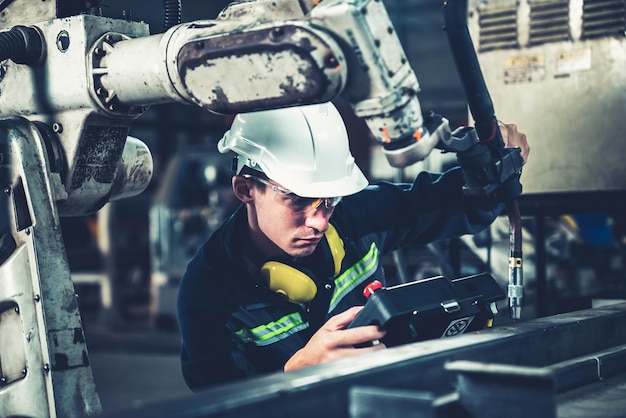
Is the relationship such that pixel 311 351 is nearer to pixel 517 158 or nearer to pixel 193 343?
pixel 193 343

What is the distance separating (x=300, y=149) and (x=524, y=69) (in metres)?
1.01

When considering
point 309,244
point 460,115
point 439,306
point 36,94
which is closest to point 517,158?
point 439,306

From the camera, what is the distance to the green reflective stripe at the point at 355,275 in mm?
Result: 1888

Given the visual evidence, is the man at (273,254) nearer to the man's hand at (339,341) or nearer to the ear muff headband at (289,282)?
the ear muff headband at (289,282)

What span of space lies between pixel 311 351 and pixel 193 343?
342 mm

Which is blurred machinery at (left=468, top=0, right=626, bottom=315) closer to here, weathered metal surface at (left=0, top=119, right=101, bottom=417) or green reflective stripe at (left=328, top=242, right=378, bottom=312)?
green reflective stripe at (left=328, top=242, right=378, bottom=312)

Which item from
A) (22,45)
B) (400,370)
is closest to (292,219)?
(22,45)

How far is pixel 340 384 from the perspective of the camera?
2.85ft

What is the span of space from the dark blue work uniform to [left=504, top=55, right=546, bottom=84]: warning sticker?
0.59 m

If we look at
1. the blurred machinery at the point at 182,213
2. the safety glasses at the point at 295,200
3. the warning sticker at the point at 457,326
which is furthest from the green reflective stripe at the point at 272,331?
the blurred machinery at the point at 182,213

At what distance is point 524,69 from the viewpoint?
2.44m

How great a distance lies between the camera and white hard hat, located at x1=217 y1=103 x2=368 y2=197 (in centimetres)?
173

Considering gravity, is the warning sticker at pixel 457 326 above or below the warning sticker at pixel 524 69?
below

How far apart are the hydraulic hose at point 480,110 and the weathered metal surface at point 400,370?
6.5 inches
